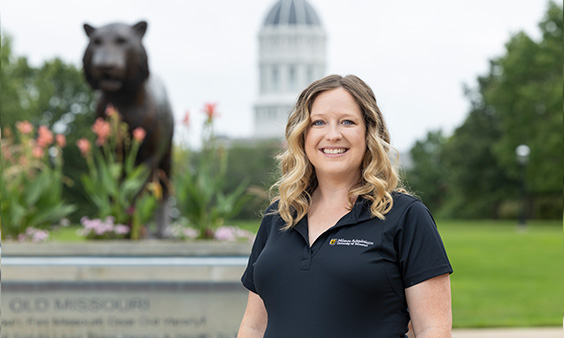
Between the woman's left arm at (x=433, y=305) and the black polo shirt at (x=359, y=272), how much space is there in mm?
29

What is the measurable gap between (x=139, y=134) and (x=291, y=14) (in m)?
111

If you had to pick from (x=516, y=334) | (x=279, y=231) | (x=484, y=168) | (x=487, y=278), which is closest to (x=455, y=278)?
(x=487, y=278)

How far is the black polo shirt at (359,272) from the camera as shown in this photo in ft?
6.87

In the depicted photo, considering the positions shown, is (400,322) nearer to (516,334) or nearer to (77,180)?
(516,334)

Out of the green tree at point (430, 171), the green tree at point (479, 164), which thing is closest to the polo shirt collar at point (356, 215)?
the green tree at point (479, 164)

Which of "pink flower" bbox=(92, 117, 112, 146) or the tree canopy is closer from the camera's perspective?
"pink flower" bbox=(92, 117, 112, 146)

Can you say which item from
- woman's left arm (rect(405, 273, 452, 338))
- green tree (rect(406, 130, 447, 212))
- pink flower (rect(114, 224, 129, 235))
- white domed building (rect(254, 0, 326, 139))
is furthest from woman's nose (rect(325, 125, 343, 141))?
white domed building (rect(254, 0, 326, 139))

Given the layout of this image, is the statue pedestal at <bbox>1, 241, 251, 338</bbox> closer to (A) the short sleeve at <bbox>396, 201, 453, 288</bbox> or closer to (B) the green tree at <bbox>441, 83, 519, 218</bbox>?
(A) the short sleeve at <bbox>396, 201, 453, 288</bbox>

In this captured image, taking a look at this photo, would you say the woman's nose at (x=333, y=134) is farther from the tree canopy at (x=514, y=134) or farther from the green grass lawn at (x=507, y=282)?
the tree canopy at (x=514, y=134)

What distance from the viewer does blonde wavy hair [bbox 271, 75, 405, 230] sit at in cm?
224

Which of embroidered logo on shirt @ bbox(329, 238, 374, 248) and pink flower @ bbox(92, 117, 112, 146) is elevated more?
embroidered logo on shirt @ bbox(329, 238, 374, 248)

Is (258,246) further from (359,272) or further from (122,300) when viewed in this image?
(122,300)

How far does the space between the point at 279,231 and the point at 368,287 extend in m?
0.40

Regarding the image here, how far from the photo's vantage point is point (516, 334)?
683 centimetres
